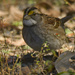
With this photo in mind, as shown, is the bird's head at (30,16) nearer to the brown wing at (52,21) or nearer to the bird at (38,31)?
the bird at (38,31)

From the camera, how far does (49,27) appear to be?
4203mm

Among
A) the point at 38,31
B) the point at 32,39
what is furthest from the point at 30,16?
Result: the point at 32,39

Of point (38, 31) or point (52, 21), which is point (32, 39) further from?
point (52, 21)

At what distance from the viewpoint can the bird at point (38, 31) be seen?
13.1 feet

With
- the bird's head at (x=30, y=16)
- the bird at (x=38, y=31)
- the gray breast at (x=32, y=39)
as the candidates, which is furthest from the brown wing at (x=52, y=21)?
the gray breast at (x=32, y=39)

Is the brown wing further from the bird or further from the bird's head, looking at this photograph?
the bird's head

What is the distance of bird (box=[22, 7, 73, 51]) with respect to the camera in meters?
4.00

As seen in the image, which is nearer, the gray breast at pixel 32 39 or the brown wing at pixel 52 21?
the gray breast at pixel 32 39

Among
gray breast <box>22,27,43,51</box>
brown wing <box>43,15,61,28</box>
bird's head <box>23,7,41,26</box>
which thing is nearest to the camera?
gray breast <box>22,27,43,51</box>

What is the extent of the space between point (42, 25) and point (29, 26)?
0.24 metres

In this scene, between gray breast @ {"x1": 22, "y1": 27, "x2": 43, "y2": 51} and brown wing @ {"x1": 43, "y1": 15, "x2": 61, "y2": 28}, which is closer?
gray breast @ {"x1": 22, "y1": 27, "x2": 43, "y2": 51}

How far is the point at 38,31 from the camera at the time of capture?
4043mm

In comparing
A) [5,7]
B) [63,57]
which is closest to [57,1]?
[5,7]

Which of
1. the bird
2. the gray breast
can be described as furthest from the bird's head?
the gray breast
